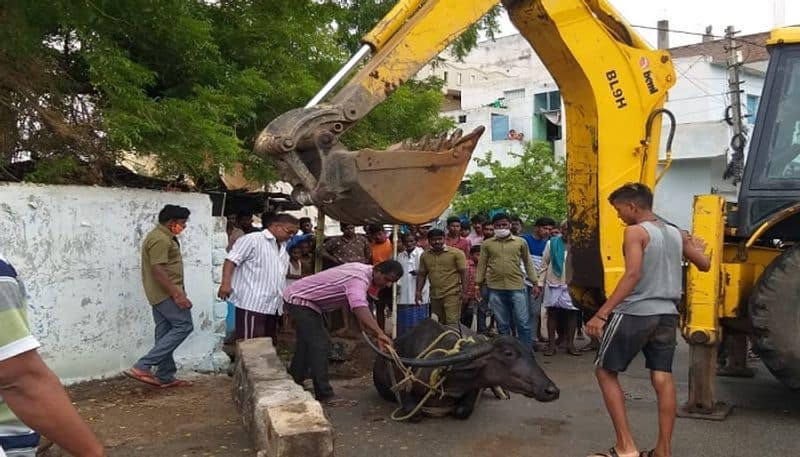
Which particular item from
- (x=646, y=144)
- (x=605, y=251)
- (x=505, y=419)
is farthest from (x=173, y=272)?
(x=646, y=144)

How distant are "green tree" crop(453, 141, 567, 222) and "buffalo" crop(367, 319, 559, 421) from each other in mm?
16508

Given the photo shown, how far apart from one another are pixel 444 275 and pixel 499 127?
68.5 ft

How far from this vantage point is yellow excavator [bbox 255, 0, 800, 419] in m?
5.02

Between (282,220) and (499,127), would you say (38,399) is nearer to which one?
(282,220)

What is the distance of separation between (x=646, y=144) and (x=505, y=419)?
234 cm

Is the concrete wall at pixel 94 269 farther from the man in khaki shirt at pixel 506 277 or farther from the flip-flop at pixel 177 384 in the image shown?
the man in khaki shirt at pixel 506 277

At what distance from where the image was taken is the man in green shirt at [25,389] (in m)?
1.98

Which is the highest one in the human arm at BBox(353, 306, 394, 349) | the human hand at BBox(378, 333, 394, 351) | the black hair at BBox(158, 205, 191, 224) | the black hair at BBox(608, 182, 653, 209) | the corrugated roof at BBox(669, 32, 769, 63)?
the corrugated roof at BBox(669, 32, 769, 63)

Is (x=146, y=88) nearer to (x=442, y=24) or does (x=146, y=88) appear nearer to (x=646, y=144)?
(x=442, y=24)

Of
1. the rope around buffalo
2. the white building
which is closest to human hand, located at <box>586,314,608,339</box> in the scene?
the rope around buffalo

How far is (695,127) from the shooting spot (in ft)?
77.3

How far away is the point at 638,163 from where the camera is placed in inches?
220

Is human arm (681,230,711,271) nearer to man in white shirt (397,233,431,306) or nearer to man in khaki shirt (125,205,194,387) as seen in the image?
man in khaki shirt (125,205,194,387)

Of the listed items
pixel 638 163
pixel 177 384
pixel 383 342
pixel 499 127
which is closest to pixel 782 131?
pixel 638 163
